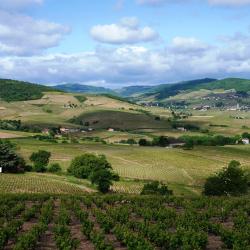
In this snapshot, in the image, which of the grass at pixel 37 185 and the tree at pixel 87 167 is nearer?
the grass at pixel 37 185

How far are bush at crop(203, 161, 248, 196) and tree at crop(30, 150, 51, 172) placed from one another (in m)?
43.3

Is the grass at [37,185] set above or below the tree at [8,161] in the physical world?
below

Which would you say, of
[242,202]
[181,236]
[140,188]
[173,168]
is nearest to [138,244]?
[181,236]

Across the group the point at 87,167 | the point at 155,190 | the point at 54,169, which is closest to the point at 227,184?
the point at 155,190

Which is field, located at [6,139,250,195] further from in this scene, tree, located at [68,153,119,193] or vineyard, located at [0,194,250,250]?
vineyard, located at [0,194,250,250]

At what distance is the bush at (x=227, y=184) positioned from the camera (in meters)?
96.2

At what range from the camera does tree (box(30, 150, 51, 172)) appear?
122m

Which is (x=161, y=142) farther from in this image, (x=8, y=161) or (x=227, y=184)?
(x=227, y=184)

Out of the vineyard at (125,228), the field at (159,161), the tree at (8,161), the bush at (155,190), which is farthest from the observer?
the field at (159,161)

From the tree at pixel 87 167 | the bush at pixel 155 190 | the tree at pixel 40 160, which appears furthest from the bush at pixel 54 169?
the bush at pixel 155 190

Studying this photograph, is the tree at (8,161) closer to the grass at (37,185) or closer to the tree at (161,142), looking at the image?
the grass at (37,185)

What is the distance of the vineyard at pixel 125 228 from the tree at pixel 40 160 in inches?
2104

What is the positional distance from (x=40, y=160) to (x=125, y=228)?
8653 centimetres

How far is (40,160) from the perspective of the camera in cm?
12606
